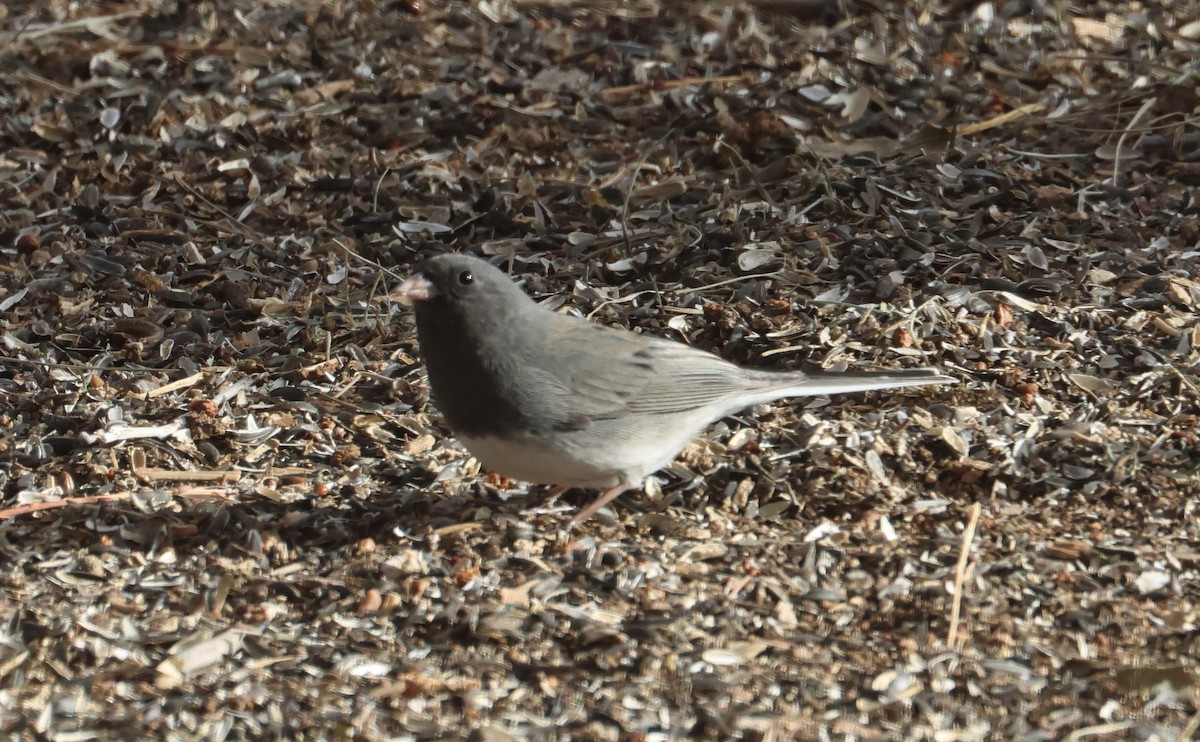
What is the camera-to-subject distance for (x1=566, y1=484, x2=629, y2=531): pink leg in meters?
3.39

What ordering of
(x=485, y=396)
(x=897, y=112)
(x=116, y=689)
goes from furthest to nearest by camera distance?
(x=897, y=112) < (x=485, y=396) < (x=116, y=689)

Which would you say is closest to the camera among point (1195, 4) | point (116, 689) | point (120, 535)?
point (116, 689)

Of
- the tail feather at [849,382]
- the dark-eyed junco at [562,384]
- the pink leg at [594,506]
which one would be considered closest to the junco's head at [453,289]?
the dark-eyed junco at [562,384]

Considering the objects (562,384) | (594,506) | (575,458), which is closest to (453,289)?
(562,384)

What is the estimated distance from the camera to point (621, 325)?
4176 millimetres

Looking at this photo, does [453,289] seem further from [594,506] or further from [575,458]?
[594,506]

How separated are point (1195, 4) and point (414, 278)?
13.9 ft

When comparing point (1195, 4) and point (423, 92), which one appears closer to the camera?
point (423, 92)

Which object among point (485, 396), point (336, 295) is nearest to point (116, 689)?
point (485, 396)

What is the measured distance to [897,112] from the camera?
205 inches

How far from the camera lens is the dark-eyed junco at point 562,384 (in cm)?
318

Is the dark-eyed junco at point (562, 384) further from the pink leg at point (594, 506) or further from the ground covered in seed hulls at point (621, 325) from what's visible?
the ground covered in seed hulls at point (621, 325)

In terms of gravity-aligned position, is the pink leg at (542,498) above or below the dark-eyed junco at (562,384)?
below

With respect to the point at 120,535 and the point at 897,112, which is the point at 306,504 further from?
the point at 897,112
